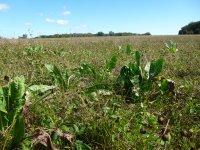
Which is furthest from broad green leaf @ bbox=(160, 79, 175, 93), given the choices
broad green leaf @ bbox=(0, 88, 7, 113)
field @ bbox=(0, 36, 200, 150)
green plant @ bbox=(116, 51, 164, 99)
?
broad green leaf @ bbox=(0, 88, 7, 113)

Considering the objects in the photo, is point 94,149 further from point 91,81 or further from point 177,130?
point 91,81

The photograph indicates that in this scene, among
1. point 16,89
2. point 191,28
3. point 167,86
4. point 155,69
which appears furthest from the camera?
point 191,28

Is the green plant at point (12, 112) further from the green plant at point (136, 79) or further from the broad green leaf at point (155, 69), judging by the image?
the broad green leaf at point (155, 69)

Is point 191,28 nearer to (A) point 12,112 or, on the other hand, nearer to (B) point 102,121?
(B) point 102,121

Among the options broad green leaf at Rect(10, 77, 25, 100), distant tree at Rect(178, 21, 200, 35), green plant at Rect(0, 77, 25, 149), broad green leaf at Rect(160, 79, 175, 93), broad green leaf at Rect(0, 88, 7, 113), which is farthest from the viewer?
distant tree at Rect(178, 21, 200, 35)

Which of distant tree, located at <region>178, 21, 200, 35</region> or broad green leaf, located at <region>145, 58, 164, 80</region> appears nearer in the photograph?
broad green leaf, located at <region>145, 58, 164, 80</region>

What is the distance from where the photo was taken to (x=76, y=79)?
5098mm

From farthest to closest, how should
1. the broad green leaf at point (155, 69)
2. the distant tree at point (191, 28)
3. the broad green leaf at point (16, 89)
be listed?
1. the distant tree at point (191, 28)
2. the broad green leaf at point (155, 69)
3. the broad green leaf at point (16, 89)

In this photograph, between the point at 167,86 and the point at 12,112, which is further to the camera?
the point at 167,86

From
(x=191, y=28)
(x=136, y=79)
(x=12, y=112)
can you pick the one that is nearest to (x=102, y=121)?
(x=12, y=112)

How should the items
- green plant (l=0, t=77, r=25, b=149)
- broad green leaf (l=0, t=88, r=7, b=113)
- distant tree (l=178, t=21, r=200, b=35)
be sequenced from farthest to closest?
distant tree (l=178, t=21, r=200, b=35) → broad green leaf (l=0, t=88, r=7, b=113) → green plant (l=0, t=77, r=25, b=149)

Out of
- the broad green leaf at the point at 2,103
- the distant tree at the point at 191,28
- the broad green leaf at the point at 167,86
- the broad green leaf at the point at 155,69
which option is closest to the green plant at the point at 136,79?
the broad green leaf at the point at 155,69

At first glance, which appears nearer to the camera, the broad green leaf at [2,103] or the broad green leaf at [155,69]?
the broad green leaf at [2,103]

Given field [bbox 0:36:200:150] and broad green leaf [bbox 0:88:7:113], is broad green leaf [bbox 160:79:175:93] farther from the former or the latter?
broad green leaf [bbox 0:88:7:113]
